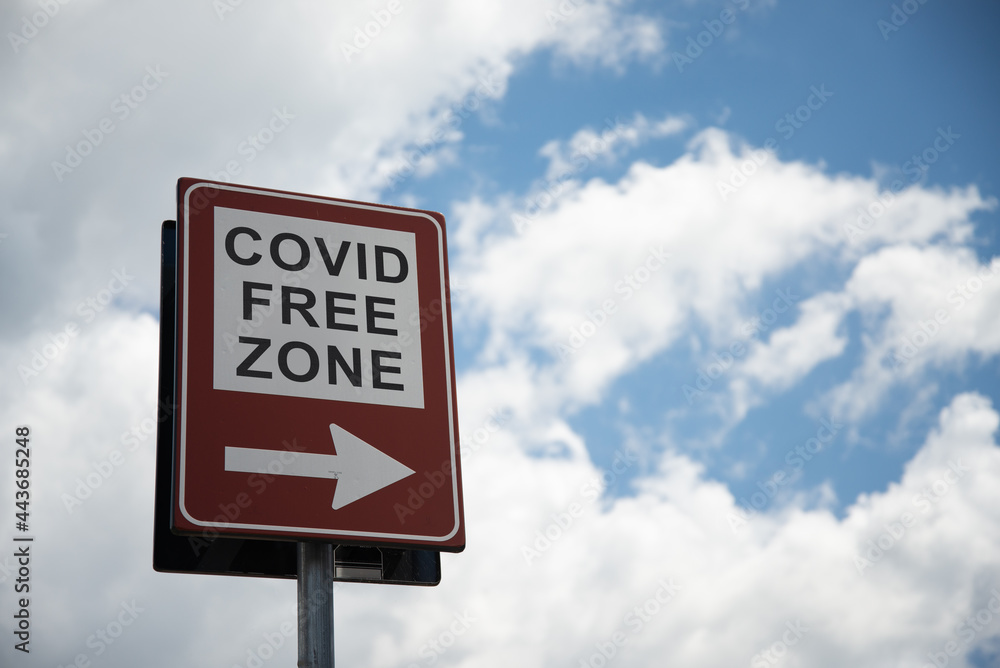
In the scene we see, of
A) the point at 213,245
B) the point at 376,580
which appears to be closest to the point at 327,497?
the point at 376,580

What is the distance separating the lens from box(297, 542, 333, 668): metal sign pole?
2.96 meters

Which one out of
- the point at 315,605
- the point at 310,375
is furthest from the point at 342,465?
the point at 315,605

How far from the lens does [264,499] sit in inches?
125

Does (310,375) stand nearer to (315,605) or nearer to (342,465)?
(342,465)

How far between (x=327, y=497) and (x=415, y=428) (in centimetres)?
43

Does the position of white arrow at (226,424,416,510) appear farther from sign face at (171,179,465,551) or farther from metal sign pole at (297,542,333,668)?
metal sign pole at (297,542,333,668)

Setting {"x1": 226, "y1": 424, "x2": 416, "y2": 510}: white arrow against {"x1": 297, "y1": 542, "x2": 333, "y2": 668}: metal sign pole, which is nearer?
{"x1": 297, "y1": 542, "x2": 333, "y2": 668}: metal sign pole

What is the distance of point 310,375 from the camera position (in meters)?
3.42

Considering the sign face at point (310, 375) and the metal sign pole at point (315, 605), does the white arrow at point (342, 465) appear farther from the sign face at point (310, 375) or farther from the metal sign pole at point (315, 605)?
the metal sign pole at point (315, 605)

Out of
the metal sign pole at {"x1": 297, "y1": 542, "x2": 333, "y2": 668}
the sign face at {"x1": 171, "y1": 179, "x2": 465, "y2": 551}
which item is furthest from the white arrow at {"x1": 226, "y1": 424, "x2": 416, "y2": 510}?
the metal sign pole at {"x1": 297, "y1": 542, "x2": 333, "y2": 668}

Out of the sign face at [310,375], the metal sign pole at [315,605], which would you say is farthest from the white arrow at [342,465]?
the metal sign pole at [315,605]

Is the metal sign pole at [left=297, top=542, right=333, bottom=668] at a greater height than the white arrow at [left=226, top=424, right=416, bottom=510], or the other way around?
the white arrow at [left=226, top=424, right=416, bottom=510]

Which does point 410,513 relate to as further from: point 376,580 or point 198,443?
point 198,443

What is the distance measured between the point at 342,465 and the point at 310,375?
0.33 metres
